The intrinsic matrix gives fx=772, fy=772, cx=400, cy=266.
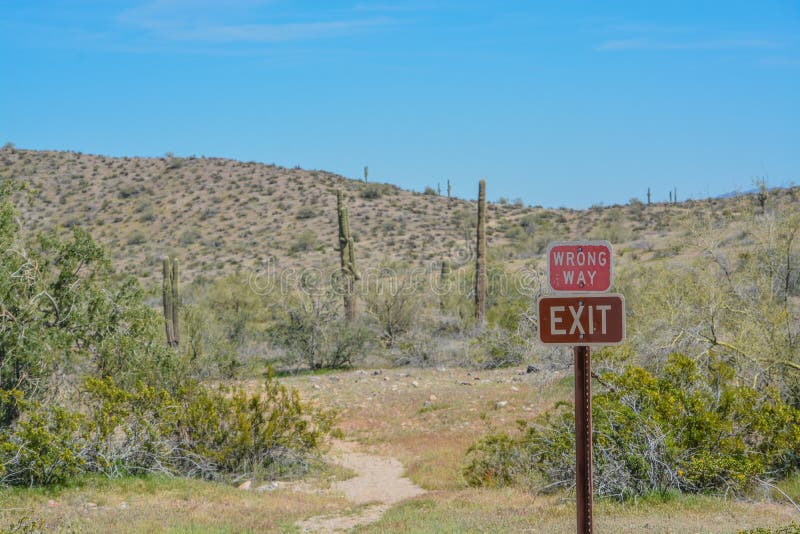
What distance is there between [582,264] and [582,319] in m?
0.34

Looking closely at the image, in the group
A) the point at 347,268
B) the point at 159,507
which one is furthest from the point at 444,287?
the point at 159,507

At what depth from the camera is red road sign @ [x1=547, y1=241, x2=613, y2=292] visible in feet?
15.6

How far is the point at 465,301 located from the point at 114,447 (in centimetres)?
1928

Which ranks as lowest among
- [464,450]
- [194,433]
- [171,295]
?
[464,450]

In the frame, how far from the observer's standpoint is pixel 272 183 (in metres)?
60.3

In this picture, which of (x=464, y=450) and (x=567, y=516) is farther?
(x=464, y=450)

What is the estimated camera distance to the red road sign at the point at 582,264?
4.75 metres

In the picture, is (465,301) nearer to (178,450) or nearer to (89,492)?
(178,450)

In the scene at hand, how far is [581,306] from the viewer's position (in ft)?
15.6

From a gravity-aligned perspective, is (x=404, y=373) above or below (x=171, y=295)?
below

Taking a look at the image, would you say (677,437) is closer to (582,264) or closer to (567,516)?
(567,516)

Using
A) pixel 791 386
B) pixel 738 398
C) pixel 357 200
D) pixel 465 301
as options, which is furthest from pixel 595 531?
pixel 357 200

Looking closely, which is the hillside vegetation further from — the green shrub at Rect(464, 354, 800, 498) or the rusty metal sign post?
the rusty metal sign post

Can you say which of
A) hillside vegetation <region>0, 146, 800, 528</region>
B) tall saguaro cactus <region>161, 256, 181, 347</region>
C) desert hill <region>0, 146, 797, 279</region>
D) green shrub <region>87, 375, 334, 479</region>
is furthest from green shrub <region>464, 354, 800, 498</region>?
desert hill <region>0, 146, 797, 279</region>
